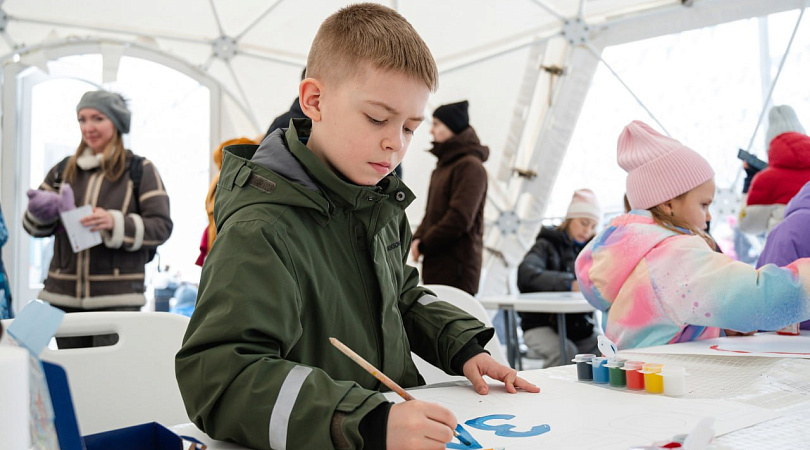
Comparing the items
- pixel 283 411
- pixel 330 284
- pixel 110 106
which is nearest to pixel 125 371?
pixel 330 284

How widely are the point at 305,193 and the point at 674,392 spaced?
2.16ft

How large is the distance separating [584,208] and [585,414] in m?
4.04

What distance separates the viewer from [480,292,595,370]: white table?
3.52m

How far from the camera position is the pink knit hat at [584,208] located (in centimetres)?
480

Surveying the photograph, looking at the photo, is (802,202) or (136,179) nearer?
(802,202)

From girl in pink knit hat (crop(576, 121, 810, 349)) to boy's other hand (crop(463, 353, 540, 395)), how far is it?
0.64m

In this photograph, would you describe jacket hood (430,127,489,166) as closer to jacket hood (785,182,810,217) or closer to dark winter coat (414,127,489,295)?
dark winter coat (414,127,489,295)

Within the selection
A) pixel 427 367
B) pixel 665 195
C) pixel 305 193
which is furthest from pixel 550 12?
pixel 305 193

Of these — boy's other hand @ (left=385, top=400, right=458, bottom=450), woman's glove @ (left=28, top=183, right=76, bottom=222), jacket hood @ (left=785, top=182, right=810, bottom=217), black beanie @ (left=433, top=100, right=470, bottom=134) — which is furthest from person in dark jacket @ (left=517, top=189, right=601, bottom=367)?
boy's other hand @ (left=385, top=400, right=458, bottom=450)

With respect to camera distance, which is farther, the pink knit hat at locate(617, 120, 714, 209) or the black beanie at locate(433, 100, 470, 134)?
the black beanie at locate(433, 100, 470, 134)

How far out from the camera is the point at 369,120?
1.11 meters

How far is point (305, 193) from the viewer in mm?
1036

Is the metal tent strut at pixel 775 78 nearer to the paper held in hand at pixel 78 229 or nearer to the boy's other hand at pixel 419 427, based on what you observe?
the paper held in hand at pixel 78 229

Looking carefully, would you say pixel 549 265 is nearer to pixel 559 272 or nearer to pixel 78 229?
pixel 559 272
